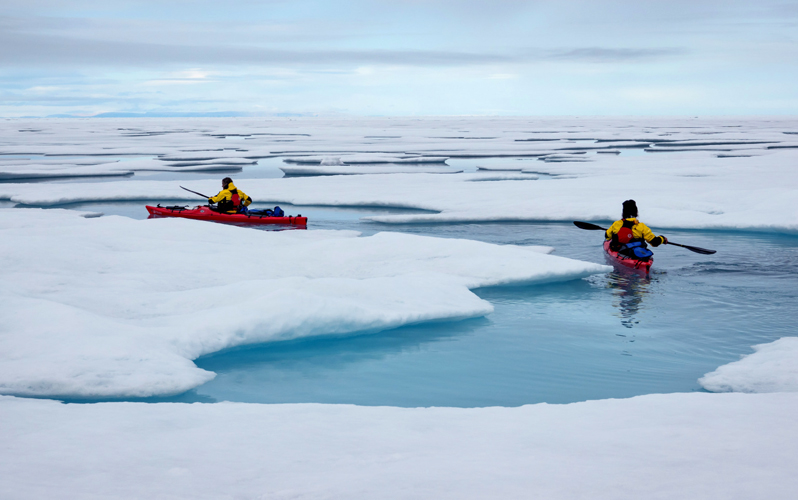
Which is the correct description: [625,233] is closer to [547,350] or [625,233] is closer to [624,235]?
[624,235]

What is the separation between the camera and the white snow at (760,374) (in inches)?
158

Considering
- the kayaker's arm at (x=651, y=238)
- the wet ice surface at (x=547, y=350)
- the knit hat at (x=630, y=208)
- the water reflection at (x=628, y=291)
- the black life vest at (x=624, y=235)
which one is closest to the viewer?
the wet ice surface at (x=547, y=350)

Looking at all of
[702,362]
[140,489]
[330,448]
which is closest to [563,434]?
[330,448]

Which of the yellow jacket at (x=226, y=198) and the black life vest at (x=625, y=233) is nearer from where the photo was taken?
the black life vest at (x=625, y=233)

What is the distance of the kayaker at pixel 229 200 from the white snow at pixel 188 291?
6.71 feet

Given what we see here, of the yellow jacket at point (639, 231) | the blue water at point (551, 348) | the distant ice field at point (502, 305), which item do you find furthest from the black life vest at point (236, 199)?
the yellow jacket at point (639, 231)

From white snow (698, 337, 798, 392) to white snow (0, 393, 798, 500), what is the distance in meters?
0.50

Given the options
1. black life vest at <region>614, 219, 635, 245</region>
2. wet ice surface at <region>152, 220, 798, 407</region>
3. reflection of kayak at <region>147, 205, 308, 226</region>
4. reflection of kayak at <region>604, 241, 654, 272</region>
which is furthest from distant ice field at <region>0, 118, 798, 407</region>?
reflection of kayak at <region>147, 205, 308, 226</region>

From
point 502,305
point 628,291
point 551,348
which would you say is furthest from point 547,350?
point 628,291

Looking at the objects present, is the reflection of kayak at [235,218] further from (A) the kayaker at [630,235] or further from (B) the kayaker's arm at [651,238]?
(B) the kayaker's arm at [651,238]

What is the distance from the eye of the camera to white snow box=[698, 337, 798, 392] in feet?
13.1

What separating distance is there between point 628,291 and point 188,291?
4276mm

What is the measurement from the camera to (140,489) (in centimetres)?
230

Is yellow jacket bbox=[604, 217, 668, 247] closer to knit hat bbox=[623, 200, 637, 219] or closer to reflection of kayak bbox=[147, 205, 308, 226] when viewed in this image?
knit hat bbox=[623, 200, 637, 219]
